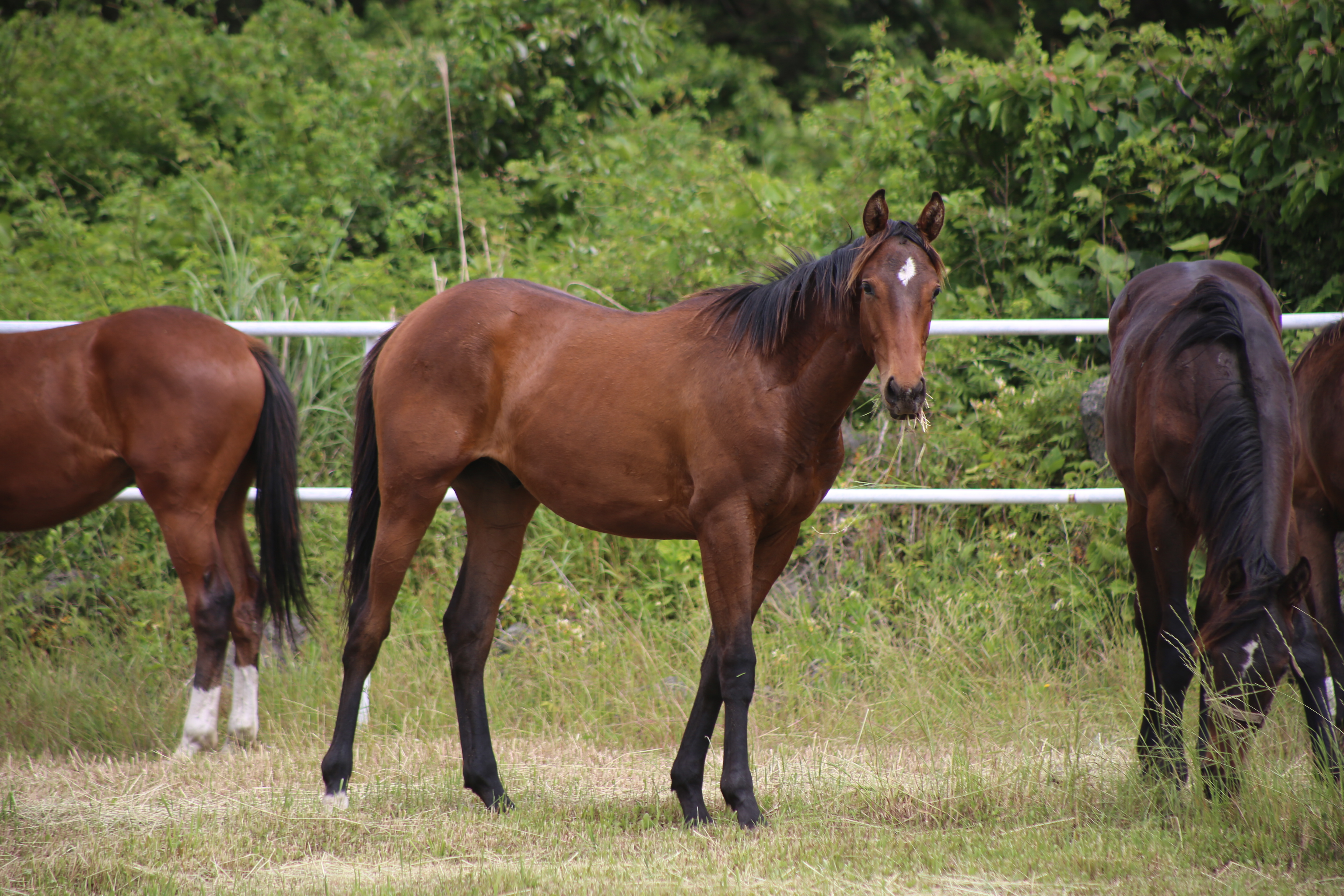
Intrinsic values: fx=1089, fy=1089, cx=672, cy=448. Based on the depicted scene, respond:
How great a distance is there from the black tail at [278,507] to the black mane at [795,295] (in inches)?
85.1

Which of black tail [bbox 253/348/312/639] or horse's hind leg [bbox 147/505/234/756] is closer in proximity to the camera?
horse's hind leg [bbox 147/505/234/756]

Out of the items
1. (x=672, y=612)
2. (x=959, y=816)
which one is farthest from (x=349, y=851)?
(x=672, y=612)

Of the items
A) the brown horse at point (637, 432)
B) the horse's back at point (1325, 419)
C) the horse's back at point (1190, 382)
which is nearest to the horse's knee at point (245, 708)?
the brown horse at point (637, 432)

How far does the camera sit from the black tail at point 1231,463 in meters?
3.09

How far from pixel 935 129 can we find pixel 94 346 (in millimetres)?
4888

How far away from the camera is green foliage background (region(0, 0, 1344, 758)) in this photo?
5.38 metres

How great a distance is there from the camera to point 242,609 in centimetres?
477

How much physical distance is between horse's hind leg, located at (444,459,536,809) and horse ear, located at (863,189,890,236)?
160 cm

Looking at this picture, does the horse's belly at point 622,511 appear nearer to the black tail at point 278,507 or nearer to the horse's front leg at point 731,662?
the horse's front leg at point 731,662

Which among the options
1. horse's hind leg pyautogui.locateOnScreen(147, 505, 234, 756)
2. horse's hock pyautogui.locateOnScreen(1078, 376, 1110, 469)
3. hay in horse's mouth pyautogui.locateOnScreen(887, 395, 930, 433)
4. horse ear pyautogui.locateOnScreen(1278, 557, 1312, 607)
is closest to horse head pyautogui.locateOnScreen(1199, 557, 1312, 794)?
horse ear pyautogui.locateOnScreen(1278, 557, 1312, 607)

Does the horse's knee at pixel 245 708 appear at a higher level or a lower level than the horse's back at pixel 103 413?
lower

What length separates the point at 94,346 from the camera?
4645mm

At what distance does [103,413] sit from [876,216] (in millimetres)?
3338

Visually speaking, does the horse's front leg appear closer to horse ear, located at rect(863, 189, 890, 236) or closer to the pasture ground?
the pasture ground
